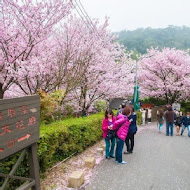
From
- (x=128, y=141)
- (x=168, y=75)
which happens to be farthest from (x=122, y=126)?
(x=168, y=75)

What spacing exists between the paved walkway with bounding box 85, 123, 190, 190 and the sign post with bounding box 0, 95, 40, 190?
178cm

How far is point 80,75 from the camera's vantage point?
8.34 meters

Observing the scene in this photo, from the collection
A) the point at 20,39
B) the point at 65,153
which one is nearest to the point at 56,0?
the point at 20,39

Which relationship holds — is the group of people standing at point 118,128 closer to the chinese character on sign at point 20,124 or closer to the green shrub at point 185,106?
the chinese character on sign at point 20,124

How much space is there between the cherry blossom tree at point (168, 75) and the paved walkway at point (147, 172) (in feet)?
45.9

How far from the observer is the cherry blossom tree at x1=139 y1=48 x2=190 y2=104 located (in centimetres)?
1950

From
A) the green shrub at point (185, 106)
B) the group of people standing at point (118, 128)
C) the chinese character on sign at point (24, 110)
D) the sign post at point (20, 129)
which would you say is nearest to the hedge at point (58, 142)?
the sign post at point (20, 129)

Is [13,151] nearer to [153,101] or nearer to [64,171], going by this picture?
[64,171]

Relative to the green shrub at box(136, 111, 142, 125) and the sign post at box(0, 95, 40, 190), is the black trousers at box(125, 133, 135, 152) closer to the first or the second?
the sign post at box(0, 95, 40, 190)

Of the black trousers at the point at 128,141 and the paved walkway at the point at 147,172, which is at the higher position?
the black trousers at the point at 128,141

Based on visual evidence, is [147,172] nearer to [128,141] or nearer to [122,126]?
[122,126]

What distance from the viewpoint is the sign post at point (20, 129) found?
2.49 metres

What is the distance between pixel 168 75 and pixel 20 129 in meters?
20.3

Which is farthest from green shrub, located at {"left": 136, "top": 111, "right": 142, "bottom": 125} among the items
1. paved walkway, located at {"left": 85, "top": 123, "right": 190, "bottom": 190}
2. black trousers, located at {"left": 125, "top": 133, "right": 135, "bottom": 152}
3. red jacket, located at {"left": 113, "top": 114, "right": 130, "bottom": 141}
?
red jacket, located at {"left": 113, "top": 114, "right": 130, "bottom": 141}
